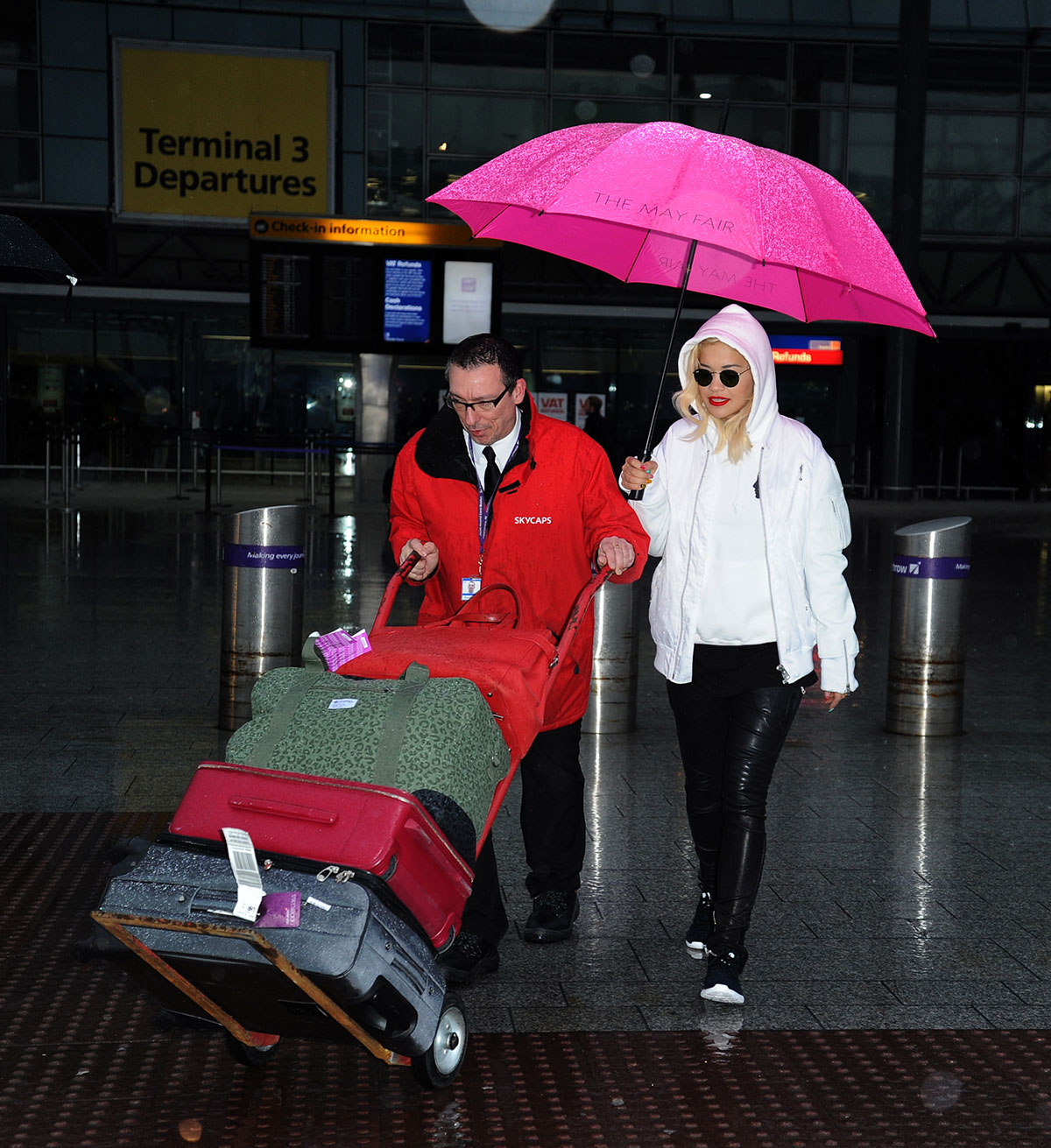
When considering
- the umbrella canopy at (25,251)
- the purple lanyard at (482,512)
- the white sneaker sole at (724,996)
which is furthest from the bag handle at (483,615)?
the umbrella canopy at (25,251)

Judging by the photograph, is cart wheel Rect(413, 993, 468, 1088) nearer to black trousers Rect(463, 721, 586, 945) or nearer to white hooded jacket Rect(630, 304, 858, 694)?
black trousers Rect(463, 721, 586, 945)

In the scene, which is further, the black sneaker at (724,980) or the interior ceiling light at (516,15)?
the interior ceiling light at (516,15)

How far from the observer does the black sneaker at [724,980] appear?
398 cm

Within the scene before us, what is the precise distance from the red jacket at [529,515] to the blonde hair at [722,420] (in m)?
0.30

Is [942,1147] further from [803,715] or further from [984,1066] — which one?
[803,715]

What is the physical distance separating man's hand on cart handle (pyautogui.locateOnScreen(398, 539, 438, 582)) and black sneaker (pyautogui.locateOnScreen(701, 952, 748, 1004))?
53.2 inches

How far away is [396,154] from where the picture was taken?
89.2ft

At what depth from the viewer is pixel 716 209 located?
12.4ft

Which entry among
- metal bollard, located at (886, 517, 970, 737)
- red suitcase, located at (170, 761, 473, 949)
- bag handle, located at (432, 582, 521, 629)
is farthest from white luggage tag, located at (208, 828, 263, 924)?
metal bollard, located at (886, 517, 970, 737)

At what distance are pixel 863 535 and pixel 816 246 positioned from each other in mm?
16038

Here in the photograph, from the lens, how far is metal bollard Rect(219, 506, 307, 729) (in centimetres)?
723

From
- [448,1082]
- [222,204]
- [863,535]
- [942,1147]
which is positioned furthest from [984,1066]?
[222,204]

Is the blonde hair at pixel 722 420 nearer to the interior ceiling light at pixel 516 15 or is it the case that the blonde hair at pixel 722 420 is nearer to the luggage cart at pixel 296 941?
the luggage cart at pixel 296 941

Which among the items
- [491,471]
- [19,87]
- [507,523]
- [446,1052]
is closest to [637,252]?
[491,471]
